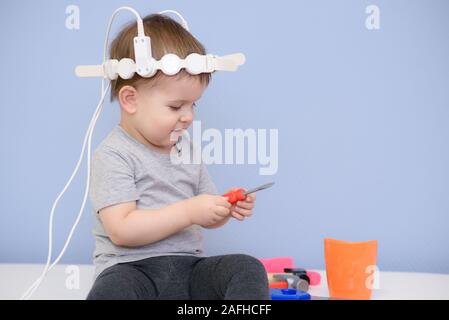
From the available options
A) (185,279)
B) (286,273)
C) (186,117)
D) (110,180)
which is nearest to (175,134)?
(186,117)

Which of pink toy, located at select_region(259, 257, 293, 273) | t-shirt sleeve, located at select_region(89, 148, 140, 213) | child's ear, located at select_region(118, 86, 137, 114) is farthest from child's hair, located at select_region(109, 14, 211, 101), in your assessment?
pink toy, located at select_region(259, 257, 293, 273)

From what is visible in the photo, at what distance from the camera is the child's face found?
3.55 feet

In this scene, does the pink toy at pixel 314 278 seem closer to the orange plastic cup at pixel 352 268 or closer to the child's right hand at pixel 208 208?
the orange plastic cup at pixel 352 268

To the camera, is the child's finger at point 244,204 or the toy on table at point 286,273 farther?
the toy on table at point 286,273

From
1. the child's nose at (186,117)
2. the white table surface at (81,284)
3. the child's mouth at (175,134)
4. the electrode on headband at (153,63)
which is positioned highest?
the electrode on headband at (153,63)

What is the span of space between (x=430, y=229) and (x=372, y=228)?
14cm

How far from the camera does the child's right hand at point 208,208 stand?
3.32 feet

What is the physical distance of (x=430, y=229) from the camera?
1.51 metres

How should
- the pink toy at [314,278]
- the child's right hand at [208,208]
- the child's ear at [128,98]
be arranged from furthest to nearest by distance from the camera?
the pink toy at [314,278]
the child's ear at [128,98]
the child's right hand at [208,208]

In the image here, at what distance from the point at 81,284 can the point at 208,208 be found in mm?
377

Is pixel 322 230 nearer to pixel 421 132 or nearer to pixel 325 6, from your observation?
pixel 421 132

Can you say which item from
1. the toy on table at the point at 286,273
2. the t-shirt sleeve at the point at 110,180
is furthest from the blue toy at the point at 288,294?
the t-shirt sleeve at the point at 110,180

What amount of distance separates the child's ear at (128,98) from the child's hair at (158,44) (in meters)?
0.01

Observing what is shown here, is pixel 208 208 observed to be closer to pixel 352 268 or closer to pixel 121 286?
pixel 121 286
